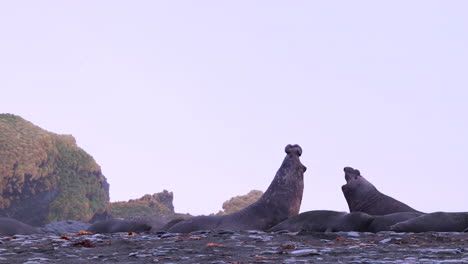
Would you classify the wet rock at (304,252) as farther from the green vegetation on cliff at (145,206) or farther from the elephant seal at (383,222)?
the green vegetation on cliff at (145,206)

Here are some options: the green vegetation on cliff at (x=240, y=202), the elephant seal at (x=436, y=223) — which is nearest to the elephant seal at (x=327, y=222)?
the elephant seal at (x=436, y=223)

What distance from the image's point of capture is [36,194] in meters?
40.2

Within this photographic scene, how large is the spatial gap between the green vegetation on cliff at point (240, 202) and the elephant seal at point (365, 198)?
30.9m

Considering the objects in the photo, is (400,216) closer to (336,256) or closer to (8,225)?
(336,256)

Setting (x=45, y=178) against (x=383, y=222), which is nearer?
(x=383, y=222)

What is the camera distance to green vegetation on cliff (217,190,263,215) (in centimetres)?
4968

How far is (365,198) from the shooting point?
1797 cm

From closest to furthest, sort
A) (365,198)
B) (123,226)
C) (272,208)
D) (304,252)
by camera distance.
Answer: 1. (304,252)
2. (272,208)
3. (123,226)
4. (365,198)

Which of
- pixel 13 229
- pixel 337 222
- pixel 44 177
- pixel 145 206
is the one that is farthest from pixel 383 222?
pixel 145 206

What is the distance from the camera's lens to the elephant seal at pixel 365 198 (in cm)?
1723

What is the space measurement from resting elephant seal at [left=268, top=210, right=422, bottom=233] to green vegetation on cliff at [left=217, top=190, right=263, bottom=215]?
35.5 m

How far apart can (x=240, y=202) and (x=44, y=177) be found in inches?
621

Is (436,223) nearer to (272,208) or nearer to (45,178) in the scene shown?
(272,208)

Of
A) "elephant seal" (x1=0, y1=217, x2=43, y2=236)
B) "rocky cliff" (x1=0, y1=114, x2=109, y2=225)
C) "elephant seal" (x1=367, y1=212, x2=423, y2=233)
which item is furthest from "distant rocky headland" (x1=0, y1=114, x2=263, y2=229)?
"elephant seal" (x1=367, y1=212, x2=423, y2=233)
